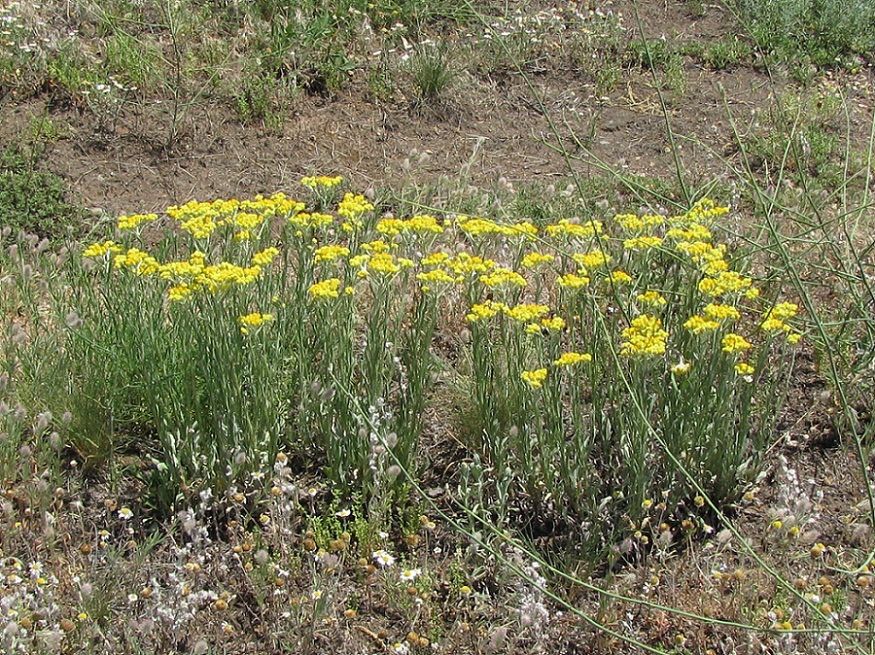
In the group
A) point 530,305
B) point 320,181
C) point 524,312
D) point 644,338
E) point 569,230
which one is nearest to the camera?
point 644,338

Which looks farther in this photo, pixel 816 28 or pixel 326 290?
pixel 816 28

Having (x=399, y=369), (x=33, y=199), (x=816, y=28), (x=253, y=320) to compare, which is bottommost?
(x=33, y=199)

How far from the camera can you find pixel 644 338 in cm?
280

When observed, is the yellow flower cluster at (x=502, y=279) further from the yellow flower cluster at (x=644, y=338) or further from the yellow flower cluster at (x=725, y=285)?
the yellow flower cluster at (x=725, y=285)

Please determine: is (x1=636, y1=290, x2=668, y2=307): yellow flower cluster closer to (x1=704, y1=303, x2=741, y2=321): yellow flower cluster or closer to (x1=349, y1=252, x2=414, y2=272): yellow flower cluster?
(x1=704, y1=303, x2=741, y2=321): yellow flower cluster

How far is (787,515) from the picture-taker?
2990mm

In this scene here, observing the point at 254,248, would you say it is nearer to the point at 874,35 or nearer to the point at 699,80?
the point at 699,80

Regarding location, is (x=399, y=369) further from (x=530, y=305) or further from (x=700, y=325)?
(x=700, y=325)

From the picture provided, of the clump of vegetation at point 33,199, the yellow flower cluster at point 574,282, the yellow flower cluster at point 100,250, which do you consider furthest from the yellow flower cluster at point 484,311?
the clump of vegetation at point 33,199

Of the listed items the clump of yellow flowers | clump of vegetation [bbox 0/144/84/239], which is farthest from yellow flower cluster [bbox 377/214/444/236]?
clump of vegetation [bbox 0/144/84/239]

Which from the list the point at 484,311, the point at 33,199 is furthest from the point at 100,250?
the point at 33,199

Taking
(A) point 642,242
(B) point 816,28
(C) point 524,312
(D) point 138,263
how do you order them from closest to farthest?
(C) point 524,312 < (D) point 138,263 < (A) point 642,242 < (B) point 816,28

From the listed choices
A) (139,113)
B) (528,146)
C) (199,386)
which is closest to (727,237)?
(528,146)

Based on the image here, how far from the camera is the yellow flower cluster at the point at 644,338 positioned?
2.76 m
